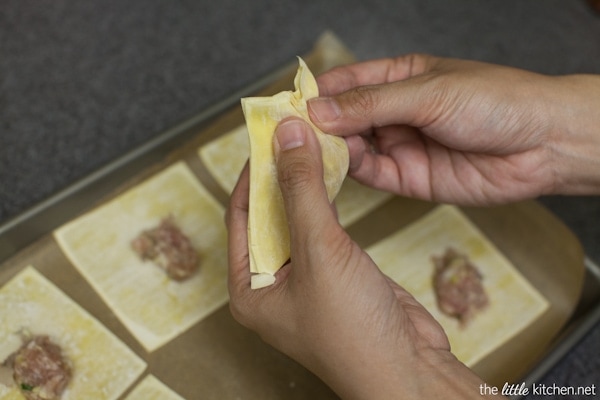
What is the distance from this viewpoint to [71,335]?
1165 mm

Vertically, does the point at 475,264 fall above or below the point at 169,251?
below

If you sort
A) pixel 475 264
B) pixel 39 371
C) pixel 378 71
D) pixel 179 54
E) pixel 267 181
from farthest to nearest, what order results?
pixel 179 54 → pixel 475 264 → pixel 378 71 → pixel 39 371 → pixel 267 181

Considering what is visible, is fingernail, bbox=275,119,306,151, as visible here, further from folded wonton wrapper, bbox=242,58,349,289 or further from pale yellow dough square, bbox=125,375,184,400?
pale yellow dough square, bbox=125,375,184,400

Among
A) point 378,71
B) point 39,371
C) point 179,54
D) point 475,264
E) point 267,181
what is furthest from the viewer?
point 179,54

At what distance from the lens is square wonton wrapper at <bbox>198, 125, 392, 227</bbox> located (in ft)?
4.62

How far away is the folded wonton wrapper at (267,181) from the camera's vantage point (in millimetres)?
948

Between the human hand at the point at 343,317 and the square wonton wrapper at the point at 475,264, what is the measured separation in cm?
42

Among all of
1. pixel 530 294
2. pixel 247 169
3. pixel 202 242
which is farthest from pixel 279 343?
pixel 530 294

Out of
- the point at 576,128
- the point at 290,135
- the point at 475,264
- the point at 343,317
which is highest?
the point at 290,135

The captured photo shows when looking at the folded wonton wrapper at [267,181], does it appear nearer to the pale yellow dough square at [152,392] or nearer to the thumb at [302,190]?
the thumb at [302,190]

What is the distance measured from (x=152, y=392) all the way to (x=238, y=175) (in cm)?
52

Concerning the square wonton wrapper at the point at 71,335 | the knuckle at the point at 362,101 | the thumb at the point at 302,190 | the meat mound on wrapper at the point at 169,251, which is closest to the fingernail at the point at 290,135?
the thumb at the point at 302,190

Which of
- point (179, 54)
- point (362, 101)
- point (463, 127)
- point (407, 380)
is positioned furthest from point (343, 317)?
point (179, 54)

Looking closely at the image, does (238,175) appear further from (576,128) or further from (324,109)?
(576,128)
